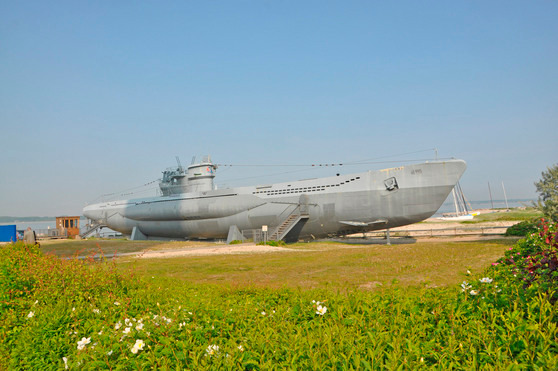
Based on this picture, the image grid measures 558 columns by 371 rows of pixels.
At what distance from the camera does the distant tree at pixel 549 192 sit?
49.1 feet

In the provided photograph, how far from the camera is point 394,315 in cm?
503

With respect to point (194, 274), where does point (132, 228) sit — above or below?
above

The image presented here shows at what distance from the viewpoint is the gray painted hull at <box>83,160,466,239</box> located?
32.5 m

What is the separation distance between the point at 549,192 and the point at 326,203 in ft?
67.8

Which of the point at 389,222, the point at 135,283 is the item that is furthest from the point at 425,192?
the point at 135,283

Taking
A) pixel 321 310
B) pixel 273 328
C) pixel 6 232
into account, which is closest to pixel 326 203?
pixel 321 310

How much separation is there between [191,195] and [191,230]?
3838 millimetres

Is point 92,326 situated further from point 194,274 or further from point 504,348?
point 194,274

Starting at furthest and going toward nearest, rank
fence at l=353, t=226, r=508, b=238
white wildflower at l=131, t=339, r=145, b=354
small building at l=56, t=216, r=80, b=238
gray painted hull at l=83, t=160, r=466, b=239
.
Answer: small building at l=56, t=216, r=80, b=238
fence at l=353, t=226, r=508, b=238
gray painted hull at l=83, t=160, r=466, b=239
white wildflower at l=131, t=339, r=145, b=354

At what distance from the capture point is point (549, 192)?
15625mm

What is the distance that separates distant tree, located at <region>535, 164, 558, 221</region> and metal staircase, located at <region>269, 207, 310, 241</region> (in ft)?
69.6

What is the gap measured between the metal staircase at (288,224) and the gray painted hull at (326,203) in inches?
18.6

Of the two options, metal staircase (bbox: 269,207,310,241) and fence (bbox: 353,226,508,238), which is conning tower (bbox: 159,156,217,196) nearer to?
metal staircase (bbox: 269,207,310,241)

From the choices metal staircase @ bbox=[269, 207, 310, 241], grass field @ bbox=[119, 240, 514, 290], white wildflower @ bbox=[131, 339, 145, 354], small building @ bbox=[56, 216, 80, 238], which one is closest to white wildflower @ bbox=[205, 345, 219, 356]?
white wildflower @ bbox=[131, 339, 145, 354]
